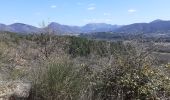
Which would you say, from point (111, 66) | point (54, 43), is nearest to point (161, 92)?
point (111, 66)

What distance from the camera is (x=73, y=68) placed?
6.25m

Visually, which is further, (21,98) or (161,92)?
(161,92)

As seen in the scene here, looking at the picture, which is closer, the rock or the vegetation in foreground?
the vegetation in foreground

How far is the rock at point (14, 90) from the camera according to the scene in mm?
6133

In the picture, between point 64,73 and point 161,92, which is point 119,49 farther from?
point 64,73

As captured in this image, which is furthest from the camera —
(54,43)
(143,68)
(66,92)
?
(54,43)

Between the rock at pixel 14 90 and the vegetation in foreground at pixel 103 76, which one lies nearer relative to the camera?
the vegetation in foreground at pixel 103 76

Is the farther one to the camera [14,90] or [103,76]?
[103,76]

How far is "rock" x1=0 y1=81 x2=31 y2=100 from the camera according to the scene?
241 inches

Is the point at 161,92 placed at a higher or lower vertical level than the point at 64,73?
lower

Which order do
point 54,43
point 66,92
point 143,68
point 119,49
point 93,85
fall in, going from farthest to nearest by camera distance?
point 54,43, point 119,49, point 143,68, point 93,85, point 66,92

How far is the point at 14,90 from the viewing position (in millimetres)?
6371

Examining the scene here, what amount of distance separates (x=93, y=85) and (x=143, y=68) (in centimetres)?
120

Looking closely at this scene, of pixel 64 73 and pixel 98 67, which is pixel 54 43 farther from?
pixel 64 73
